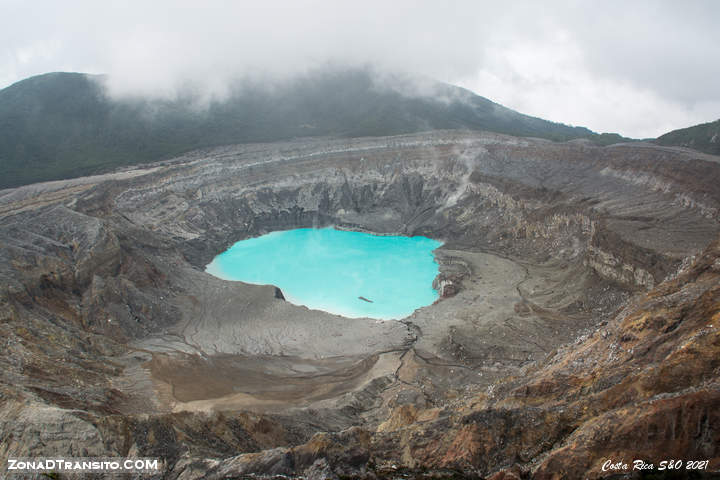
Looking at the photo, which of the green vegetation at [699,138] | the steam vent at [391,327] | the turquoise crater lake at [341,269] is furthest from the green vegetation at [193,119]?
the turquoise crater lake at [341,269]

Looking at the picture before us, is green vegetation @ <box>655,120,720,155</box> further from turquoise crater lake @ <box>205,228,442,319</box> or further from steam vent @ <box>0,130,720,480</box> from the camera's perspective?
turquoise crater lake @ <box>205,228,442,319</box>

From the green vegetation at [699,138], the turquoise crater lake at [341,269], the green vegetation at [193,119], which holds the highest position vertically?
the green vegetation at [193,119]

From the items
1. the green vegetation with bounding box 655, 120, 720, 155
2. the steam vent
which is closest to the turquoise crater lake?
the steam vent

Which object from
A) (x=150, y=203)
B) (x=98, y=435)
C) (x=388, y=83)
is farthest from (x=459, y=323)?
(x=388, y=83)

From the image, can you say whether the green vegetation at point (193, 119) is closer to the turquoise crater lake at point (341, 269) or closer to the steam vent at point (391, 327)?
the steam vent at point (391, 327)

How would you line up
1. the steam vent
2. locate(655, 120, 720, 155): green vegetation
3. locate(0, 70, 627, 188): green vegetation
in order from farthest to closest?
locate(0, 70, 627, 188): green vegetation → locate(655, 120, 720, 155): green vegetation → the steam vent

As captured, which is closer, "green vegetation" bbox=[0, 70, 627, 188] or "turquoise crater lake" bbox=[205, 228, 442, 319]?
"turquoise crater lake" bbox=[205, 228, 442, 319]
